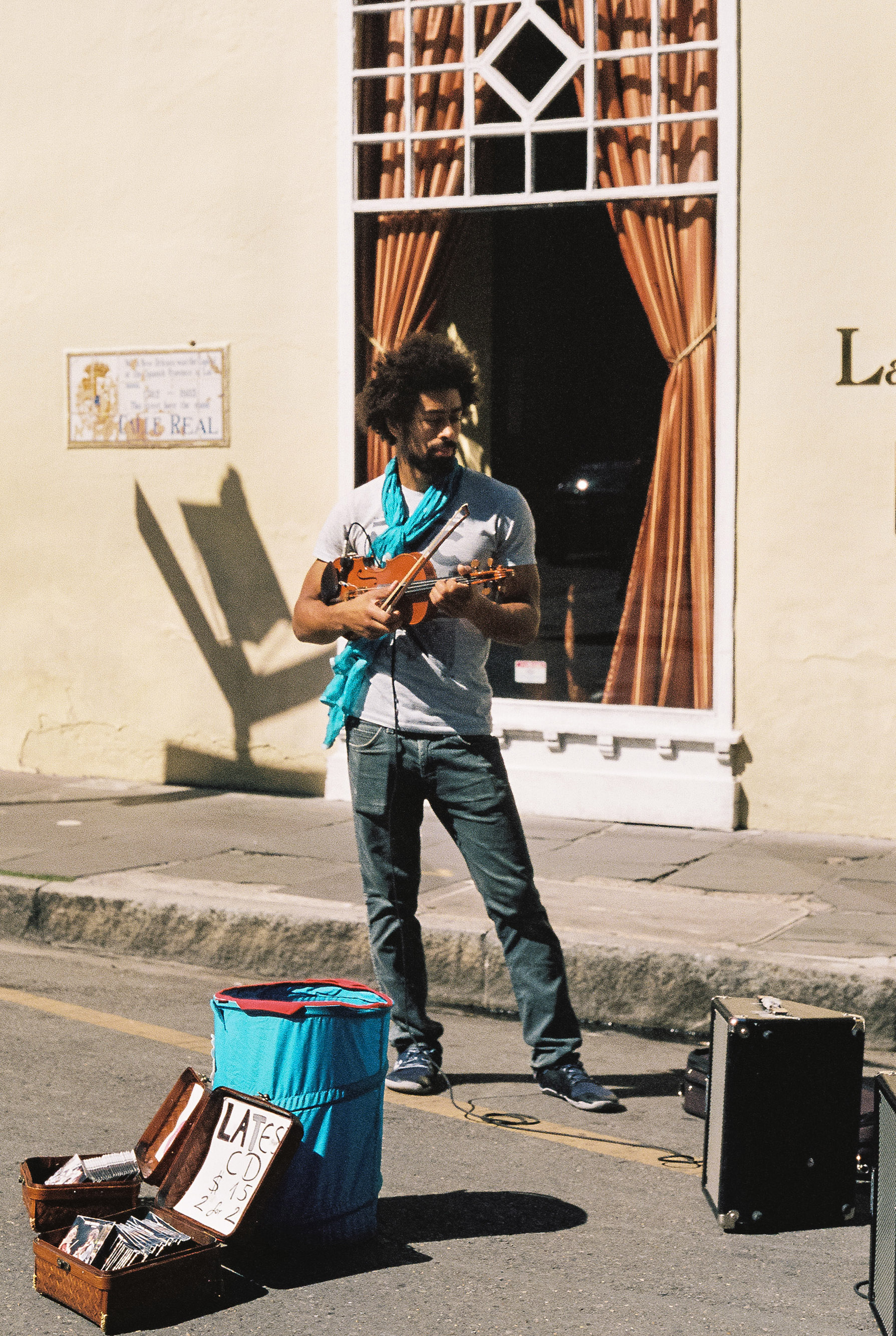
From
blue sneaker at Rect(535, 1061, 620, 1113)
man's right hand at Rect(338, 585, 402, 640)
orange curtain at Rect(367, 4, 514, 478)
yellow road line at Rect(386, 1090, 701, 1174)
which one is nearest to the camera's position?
yellow road line at Rect(386, 1090, 701, 1174)

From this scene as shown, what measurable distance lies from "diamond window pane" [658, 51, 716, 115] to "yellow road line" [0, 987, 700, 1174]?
478 centimetres

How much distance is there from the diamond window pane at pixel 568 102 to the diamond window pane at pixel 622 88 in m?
0.08

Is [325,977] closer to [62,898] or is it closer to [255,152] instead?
[62,898]

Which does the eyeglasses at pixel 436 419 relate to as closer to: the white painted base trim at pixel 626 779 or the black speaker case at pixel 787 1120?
the black speaker case at pixel 787 1120

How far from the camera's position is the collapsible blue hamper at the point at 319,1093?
138 inches

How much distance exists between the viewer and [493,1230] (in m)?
3.66

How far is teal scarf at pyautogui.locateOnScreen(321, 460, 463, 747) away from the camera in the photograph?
14.8 feet

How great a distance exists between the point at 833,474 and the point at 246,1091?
15.2ft

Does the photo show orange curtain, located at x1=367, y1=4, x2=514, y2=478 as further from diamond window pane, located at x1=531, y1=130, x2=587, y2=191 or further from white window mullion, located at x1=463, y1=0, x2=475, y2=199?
diamond window pane, located at x1=531, y1=130, x2=587, y2=191

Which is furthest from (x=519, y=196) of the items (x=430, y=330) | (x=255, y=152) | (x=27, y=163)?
(x=27, y=163)

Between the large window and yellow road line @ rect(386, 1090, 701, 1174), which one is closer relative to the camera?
yellow road line @ rect(386, 1090, 701, 1174)

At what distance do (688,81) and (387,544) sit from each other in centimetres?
394

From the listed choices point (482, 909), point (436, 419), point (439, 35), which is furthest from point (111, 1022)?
point (439, 35)

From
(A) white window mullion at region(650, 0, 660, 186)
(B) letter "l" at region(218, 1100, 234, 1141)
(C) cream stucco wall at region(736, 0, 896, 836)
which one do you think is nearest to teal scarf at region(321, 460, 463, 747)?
(B) letter "l" at region(218, 1100, 234, 1141)
